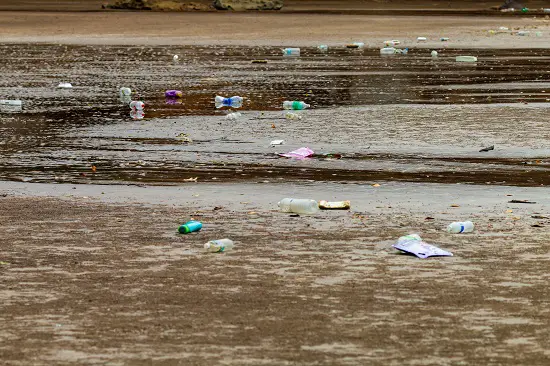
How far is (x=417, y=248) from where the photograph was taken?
788 cm

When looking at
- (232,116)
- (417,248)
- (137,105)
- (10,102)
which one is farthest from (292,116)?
(417,248)

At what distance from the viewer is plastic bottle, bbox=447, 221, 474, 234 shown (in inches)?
337

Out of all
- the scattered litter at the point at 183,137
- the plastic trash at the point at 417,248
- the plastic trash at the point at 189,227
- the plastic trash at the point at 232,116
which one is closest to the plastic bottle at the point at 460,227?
the plastic trash at the point at 417,248

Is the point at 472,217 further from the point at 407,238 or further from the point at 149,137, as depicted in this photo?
the point at 149,137

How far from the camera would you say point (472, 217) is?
9086mm

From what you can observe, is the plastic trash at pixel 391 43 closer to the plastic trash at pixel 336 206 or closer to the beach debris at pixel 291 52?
the beach debris at pixel 291 52

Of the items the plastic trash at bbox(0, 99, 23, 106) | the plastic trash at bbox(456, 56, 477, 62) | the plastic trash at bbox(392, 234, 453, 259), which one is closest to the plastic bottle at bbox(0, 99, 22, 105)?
the plastic trash at bbox(0, 99, 23, 106)

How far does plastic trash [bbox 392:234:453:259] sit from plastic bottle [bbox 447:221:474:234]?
1.77ft

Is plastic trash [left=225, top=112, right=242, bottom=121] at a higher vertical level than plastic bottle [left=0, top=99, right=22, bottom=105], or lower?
higher

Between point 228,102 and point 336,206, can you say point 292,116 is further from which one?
point 336,206

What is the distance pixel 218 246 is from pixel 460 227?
64.6 inches

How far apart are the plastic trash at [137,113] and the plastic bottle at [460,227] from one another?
8157 mm

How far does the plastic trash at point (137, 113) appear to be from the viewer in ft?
53.3

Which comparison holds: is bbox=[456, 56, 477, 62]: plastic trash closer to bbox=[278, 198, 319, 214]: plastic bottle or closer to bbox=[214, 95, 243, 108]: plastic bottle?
bbox=[214, 95, 243, 108]: plastic bottle
